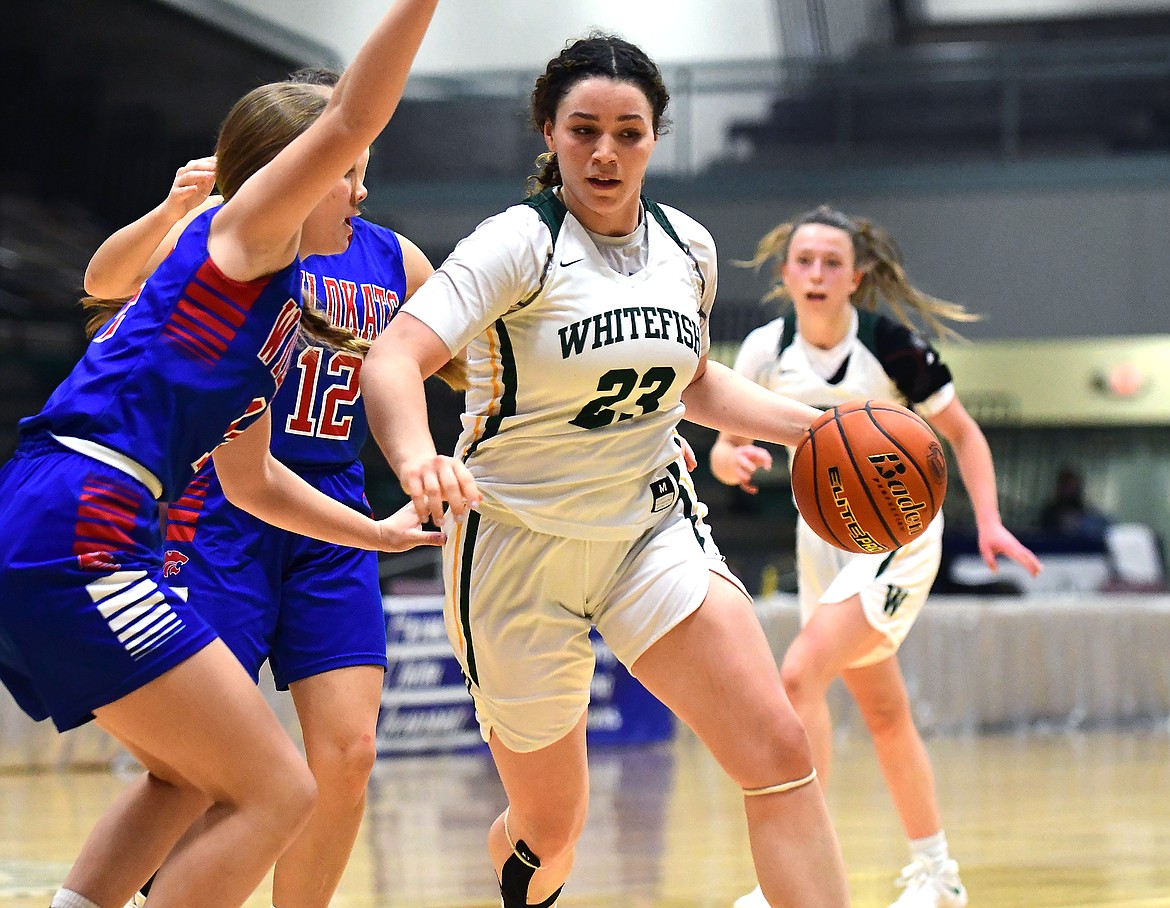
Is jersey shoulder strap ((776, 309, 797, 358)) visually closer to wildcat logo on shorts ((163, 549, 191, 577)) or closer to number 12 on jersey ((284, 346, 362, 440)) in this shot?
number 12 on jersey ((284, 346, 362, 440))

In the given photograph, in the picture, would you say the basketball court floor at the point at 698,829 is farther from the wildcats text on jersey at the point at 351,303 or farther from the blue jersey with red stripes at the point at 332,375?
the wildcats text on jersey at the point at 351,303

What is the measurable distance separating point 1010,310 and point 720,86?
3.43 meters

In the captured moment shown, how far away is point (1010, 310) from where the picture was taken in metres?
13.6

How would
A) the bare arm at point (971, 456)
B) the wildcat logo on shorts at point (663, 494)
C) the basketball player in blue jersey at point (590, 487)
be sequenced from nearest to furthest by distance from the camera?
the basketball player in blue jersey at point (590, 487) < the wildcat logo on shorts at point (663, 494) < the bare arm at point (971, 456)

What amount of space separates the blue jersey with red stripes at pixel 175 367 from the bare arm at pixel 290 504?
1.20ft

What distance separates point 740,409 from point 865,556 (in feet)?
4.59

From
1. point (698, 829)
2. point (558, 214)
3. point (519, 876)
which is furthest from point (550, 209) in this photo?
point (698, 829)

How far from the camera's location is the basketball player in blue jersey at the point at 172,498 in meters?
2.24

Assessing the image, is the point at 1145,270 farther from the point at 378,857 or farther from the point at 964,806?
the point at 378,857

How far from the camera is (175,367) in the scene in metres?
2.33

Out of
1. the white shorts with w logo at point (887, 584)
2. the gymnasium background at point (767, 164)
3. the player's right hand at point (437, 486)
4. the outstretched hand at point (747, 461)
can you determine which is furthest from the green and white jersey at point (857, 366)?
the gymnasium background at point (767, 164)

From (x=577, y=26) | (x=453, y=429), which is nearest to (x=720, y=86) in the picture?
(x=577, y=26)

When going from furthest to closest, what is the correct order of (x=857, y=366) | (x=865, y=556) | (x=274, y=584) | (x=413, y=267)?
(x=857, y=366), (x=865, y=556), (x=413, y=267), (x=274, y=584)

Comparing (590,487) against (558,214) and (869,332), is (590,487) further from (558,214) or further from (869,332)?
(869,332)
